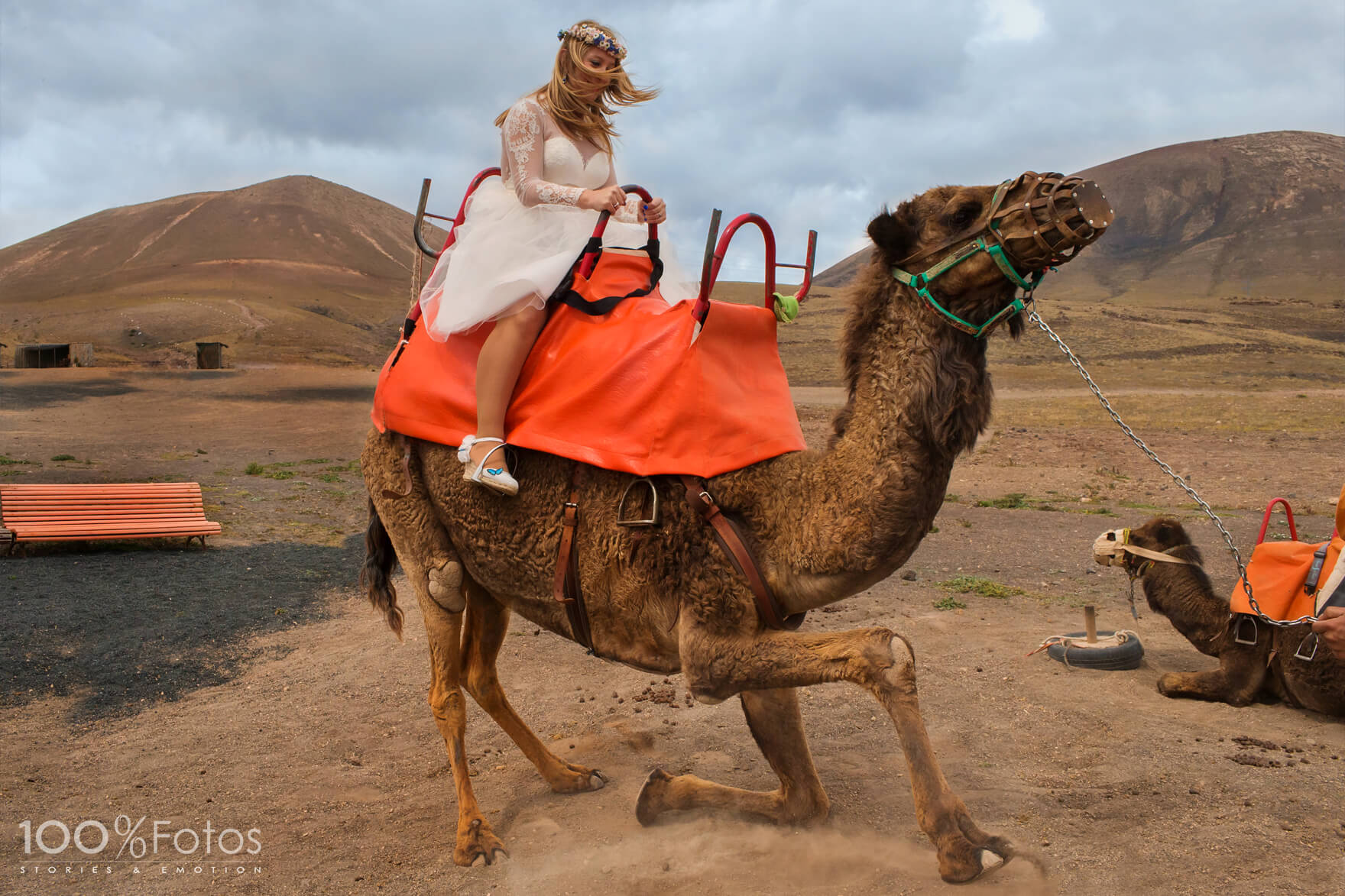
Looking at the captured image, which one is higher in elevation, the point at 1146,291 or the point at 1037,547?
the point at 1146,291

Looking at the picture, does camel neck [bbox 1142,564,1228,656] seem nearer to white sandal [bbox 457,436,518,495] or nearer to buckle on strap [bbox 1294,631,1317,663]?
buckle on strap [bbox 1294,631,1317,663]

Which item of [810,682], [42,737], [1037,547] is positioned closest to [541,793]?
[810,682]

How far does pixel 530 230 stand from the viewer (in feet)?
13.6

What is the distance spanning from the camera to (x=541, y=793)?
5168 mm

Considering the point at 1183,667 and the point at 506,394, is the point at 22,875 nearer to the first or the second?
the point at 506,394

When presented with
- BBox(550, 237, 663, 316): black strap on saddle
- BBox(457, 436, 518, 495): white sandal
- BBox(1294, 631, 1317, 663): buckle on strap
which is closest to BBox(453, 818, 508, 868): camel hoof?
BBox(457, 436, 518, 495): white sandal

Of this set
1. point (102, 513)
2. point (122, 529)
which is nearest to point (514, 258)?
point (122, 529)

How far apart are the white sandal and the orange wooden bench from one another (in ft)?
26.1

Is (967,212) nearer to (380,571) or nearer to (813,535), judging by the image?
(813,535)

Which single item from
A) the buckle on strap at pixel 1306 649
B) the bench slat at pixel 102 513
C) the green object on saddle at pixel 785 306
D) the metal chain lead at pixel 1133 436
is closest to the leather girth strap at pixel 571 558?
the green object on saddle at pixel 785 306

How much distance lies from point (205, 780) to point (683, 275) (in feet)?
12.4

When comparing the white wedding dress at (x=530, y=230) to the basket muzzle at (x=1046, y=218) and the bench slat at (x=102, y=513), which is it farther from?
the bench slat at (x=102, y=513)

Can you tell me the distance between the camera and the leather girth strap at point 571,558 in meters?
3.99

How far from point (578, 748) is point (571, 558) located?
7.25ft
